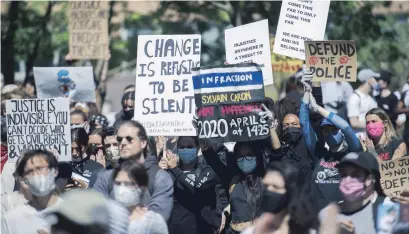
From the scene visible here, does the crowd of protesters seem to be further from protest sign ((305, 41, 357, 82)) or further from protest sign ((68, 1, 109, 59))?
protest sign ((68, 1, 109, 59))

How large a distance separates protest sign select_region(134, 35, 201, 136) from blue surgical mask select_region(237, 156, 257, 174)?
1144 millimetres

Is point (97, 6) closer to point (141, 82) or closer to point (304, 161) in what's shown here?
point (141, 82)

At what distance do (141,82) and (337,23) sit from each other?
13.0 metres

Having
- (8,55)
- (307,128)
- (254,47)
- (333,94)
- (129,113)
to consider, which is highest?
(8,55)

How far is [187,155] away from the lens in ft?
37.4

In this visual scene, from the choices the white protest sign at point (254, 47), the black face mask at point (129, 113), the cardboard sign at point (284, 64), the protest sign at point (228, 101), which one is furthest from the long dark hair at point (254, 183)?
the cardboard sign at point (284, 64)

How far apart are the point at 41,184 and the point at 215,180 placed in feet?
7.13

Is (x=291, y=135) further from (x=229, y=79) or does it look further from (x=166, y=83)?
(x=166, y=83)

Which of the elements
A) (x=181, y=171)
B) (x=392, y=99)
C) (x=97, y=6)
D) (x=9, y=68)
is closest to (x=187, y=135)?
(x=181, y=171)

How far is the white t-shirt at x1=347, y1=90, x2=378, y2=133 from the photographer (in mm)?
16312

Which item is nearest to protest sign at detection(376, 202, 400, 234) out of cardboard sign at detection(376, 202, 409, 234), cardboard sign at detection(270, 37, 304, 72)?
cardboard sign at detection(376, 202, 409, 234)

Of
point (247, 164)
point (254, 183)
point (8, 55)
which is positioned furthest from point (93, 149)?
point (8, 55)

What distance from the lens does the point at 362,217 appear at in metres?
8.33

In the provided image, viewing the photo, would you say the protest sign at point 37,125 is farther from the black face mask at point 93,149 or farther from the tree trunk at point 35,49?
the tree trunk at point 35,49
